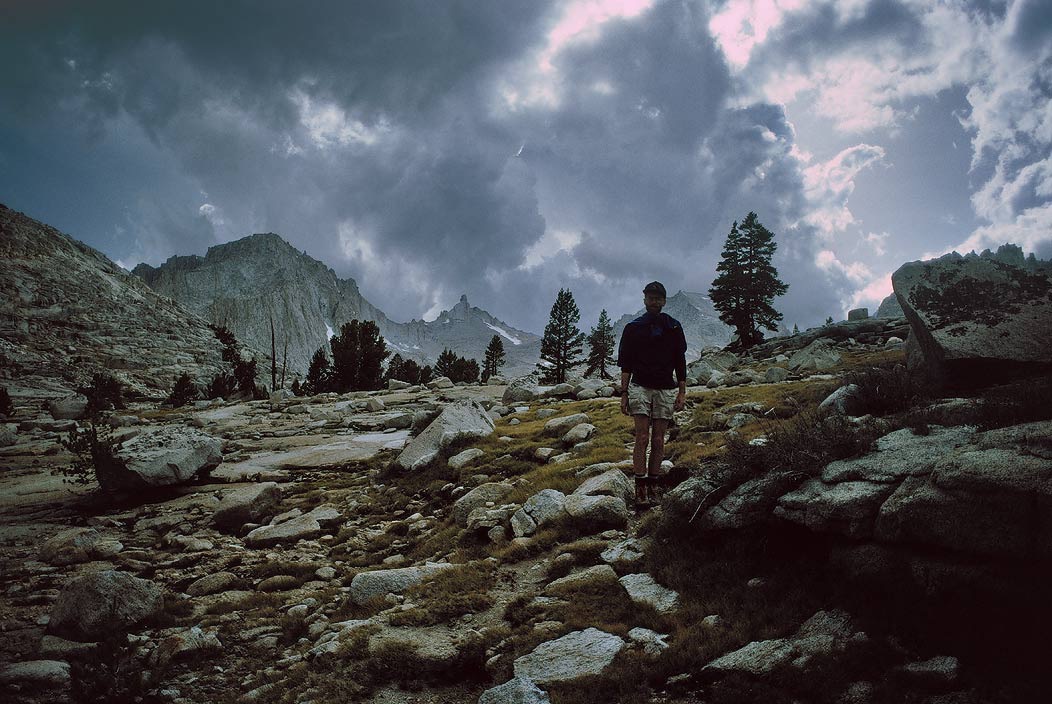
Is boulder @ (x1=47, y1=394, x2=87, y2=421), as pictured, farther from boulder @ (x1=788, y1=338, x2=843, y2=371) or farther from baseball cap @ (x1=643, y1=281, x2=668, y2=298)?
boulder @ (x1=788, y1=338, x2=843, y2=371)

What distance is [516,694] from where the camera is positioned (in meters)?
3.71

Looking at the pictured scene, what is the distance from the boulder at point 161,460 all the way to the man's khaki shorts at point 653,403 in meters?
12.1

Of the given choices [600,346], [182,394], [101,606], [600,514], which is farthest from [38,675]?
[600,346]

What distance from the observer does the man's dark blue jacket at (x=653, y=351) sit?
25.4 ft

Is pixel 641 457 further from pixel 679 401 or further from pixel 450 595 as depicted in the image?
pixel 450 595

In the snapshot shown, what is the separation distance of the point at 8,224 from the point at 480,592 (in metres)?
155

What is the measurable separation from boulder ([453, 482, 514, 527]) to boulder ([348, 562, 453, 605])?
2.05 metres

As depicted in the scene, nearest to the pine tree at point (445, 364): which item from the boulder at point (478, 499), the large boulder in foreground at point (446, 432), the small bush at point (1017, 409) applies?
the large boulder in foreground at point (446, 432)

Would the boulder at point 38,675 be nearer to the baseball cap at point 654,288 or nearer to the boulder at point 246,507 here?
the boulder at point 246,507

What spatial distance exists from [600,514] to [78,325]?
11488 cm

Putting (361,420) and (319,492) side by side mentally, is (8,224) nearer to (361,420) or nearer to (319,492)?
(361,420)

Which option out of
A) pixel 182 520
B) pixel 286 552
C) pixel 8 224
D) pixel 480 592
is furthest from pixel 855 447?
pixel 8 224

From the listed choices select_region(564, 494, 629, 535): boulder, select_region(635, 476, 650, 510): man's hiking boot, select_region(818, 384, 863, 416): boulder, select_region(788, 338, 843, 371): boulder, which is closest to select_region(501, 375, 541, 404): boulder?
select_region(788, 338, 843, 371): boulder

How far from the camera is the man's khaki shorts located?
767 cm
